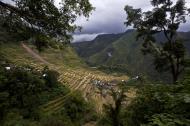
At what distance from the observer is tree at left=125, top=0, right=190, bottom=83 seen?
20.1 m

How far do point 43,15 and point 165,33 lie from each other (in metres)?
10.6

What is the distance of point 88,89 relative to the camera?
124 meters

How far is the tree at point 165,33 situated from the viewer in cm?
2005

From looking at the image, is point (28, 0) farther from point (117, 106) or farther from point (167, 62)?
point (117, 106)

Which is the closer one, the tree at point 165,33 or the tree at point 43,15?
the tree at point 43,15

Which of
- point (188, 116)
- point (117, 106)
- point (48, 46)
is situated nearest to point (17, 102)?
point (117, 106)

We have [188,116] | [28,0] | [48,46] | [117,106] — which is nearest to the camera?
[188,116]

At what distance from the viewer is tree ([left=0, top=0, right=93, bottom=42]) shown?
10.8m

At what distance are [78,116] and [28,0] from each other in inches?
2672

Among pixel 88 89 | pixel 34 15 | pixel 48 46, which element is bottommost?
pixel 88 89

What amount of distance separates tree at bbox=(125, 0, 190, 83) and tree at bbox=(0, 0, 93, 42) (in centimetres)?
902

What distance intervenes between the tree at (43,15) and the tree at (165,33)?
902 cm

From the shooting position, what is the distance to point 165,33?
66.2ft

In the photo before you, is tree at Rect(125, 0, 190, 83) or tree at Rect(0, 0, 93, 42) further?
tree at Rect(125, 0, 190, 83)
